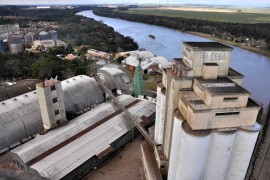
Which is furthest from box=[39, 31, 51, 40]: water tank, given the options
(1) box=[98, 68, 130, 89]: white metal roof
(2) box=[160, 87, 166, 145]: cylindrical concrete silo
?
(2) box=[160, 87, 166, 145]: cylindrical concrete silo

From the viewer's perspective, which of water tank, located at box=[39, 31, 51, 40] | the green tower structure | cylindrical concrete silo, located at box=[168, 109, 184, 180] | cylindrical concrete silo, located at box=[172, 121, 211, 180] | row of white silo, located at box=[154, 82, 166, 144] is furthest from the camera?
water tank, located at box=[39, 31, 51, 40]

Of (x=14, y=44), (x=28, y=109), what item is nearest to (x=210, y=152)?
(x=28, y=109)

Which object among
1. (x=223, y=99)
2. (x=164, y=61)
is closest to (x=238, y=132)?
A: (x=223, y=99)

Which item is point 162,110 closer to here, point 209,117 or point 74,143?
point 209,117

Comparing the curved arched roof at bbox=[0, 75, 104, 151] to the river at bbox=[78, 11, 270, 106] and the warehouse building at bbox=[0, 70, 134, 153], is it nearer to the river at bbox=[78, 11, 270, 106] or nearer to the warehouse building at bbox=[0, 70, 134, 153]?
the warehouse building at bbox=[0, 70, 134, 153]

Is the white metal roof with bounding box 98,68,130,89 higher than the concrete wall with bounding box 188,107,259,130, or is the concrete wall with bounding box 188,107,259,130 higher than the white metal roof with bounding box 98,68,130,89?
the concrete wall with bounding box 188,107,259,130

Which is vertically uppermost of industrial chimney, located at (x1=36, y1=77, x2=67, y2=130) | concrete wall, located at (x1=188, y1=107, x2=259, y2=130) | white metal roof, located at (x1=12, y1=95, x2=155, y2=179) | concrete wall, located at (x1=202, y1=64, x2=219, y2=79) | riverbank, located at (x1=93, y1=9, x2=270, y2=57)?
concrete wall, located at (x1=202, y1=64, x2=219, y2=79)

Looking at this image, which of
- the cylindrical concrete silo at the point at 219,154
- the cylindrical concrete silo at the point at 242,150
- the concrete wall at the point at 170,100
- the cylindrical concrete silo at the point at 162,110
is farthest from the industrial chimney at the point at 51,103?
the cylindrical concrete silo at the point at 242,150

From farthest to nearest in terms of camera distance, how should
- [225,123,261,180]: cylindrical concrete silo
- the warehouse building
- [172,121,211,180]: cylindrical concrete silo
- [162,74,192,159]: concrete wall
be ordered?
the warehouse building, [162,74,192,159]: concrete wall, [225,123,261,180]: cylindrical concrete silo, [172,121,211,180]: cylindrical concrete silo
